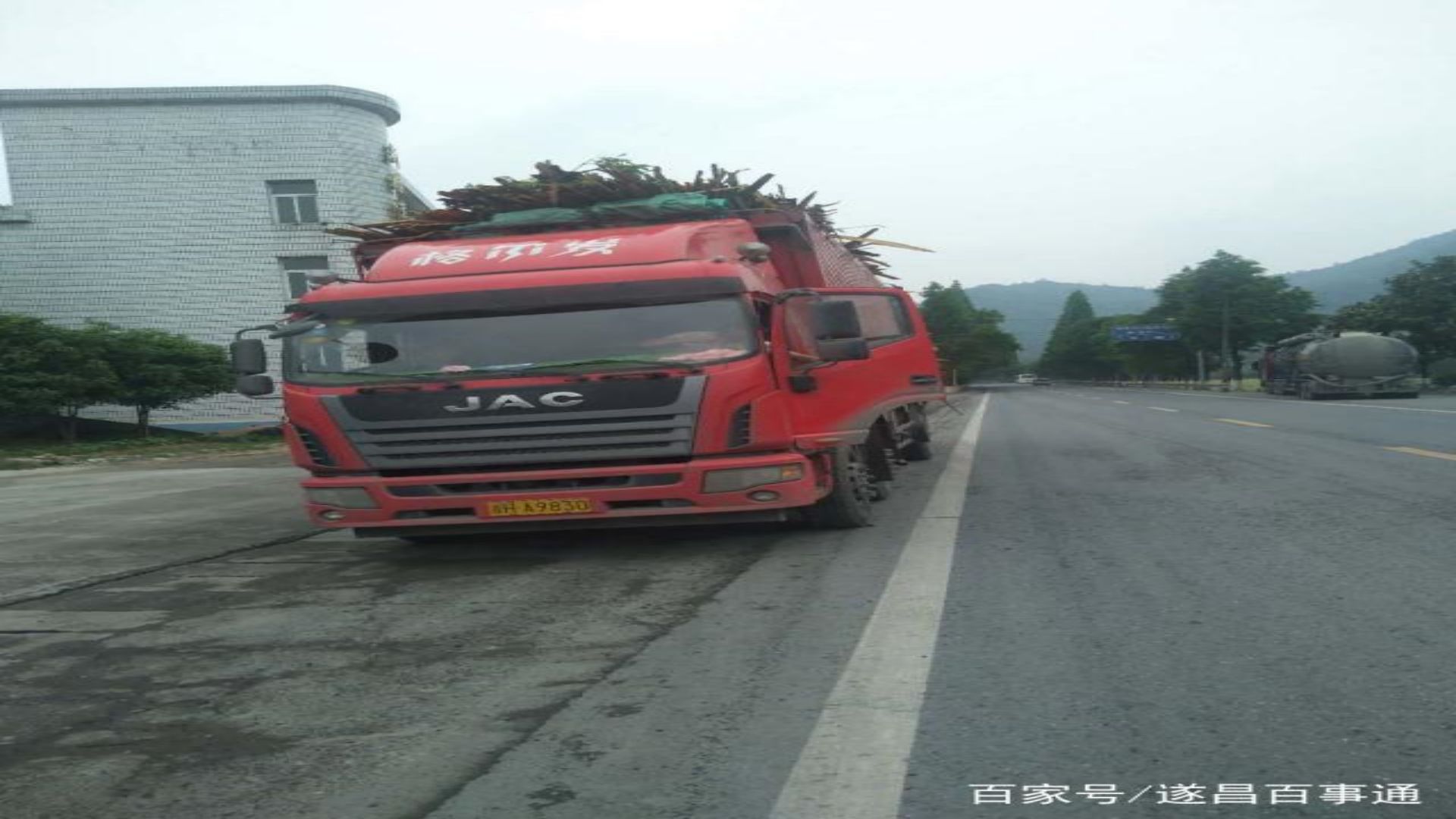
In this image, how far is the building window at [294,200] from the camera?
26047 mm

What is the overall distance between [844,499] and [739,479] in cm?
129

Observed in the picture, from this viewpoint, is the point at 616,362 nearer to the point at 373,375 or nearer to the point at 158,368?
the point at 373,375

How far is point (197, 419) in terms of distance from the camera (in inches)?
1048

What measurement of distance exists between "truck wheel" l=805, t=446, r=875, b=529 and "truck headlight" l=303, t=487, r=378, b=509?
2.97m

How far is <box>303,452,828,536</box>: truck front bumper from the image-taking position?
19.2 feet

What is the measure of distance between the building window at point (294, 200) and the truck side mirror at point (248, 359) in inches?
837

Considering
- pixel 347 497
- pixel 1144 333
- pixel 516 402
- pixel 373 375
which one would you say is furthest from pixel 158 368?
pixel 1144 333

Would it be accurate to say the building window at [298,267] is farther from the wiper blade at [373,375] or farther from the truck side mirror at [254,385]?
the wiper blade at [373,375]

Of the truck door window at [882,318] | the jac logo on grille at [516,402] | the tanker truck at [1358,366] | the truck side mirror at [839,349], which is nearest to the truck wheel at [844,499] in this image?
the truck side mirror at [839,349]

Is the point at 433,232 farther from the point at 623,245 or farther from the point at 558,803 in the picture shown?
the point at 558,803

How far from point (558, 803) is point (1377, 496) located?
7369 millimetres

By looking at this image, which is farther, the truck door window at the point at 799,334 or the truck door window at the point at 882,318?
the truck door window at the point at 882,318

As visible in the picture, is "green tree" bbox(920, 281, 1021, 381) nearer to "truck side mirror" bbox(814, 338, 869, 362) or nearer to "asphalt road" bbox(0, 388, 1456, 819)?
"truck side mirror" bbox(814, 338, 869, 362)

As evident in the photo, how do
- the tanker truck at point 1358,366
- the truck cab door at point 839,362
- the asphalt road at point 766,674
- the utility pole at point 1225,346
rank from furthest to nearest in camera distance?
the utility pole at point 1225,346 < the tanker truck at point 1358,366 < the truck cab door at point 839,362 < the asphalt road at point 766,674
